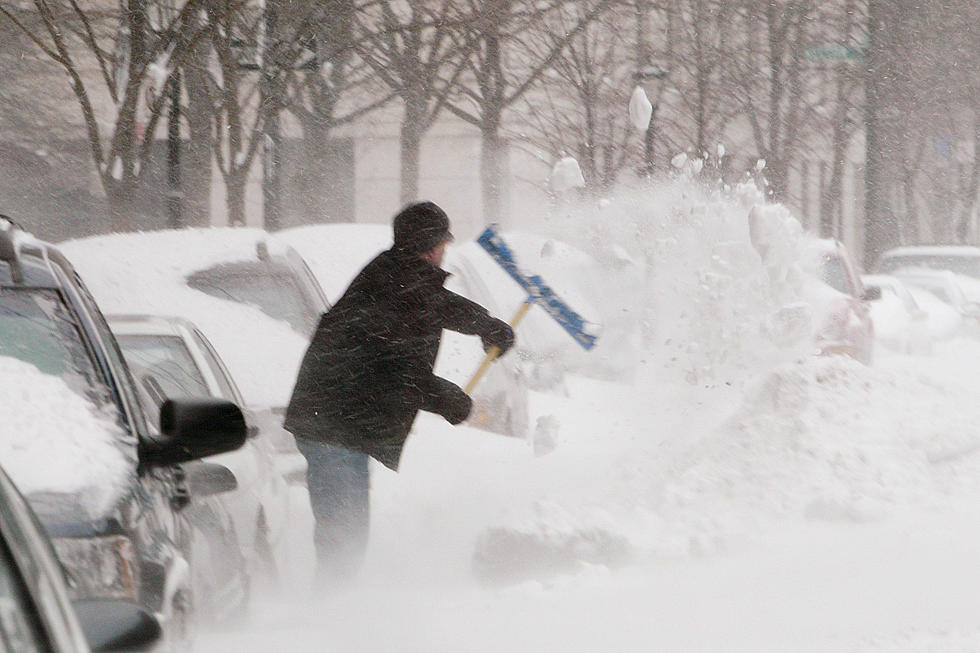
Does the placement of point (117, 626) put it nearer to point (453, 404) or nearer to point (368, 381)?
point (368, 381)

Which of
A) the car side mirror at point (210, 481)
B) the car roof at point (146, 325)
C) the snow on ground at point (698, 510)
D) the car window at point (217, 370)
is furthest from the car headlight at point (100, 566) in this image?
the car roof at point (146, 325)

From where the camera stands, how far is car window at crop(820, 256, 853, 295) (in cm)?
1467

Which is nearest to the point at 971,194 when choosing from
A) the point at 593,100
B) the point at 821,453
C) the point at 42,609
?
the point at 593,100

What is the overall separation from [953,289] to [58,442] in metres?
23.3

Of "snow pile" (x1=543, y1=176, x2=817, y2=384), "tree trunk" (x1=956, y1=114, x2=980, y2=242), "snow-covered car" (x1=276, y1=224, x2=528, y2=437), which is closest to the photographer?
"snow-covered car" (x1=276, y1=224, x2=528, y2=437)

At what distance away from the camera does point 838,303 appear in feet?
43.9

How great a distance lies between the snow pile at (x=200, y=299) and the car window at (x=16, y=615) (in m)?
6.00

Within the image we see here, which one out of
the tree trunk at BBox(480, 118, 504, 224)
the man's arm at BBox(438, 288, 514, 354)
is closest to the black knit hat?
the man's arm at BBox(438, 288, 514, 354)

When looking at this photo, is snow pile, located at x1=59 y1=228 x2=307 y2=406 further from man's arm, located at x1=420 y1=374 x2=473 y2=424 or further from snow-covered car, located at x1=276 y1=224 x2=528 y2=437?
man's arm, located at x1=420 y1=374 x2=473 y2=424

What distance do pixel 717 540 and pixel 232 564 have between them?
9.02ft

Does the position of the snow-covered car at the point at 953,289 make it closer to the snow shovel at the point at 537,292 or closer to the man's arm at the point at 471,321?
the snow shovel at the point at 537,292

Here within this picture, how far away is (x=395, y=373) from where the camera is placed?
5.79m

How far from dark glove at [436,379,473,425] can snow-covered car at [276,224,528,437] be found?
2797mm

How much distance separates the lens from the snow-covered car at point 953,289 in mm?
25000
